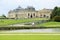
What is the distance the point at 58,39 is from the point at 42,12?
108 m

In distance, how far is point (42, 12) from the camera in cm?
11912

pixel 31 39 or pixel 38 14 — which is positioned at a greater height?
pixel 31 39

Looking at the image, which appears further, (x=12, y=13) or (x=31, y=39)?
(x=12, y=13)

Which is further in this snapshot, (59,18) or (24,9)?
(24,9)

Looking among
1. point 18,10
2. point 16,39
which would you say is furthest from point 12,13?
point 16,39

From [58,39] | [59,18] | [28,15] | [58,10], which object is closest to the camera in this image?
[58,39]

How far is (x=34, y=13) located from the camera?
119 metres

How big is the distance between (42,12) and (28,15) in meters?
7.39

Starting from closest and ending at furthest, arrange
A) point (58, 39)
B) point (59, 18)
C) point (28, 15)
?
1. point (58, 39)
2. point (59, 18)
3. point (28, 15)

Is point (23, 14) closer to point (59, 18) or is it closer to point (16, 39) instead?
point (59, 18)

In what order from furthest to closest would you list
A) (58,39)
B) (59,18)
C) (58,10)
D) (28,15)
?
(28,15), (58,10), (59,18), (58,39)

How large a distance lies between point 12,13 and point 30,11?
1050 cm

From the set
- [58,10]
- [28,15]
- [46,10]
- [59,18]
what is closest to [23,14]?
[28,15]

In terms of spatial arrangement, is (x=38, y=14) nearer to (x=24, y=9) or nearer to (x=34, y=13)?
(x=34, y=13)
